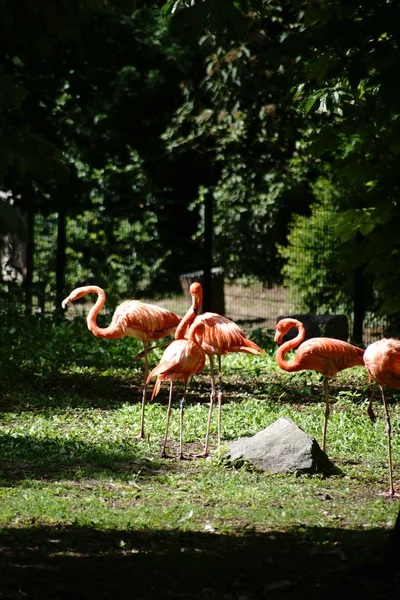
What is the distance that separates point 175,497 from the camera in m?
5.57

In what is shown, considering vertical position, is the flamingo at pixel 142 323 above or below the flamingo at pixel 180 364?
above

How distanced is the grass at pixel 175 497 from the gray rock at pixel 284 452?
79 millimetres

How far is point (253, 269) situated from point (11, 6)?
494 inches

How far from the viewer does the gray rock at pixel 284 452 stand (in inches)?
242

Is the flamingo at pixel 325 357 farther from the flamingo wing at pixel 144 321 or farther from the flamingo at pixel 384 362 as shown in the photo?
the flamingo wing at pixel 144 321

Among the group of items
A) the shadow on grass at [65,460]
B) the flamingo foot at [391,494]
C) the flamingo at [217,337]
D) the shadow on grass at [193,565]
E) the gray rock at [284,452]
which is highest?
the flamingo at [217,337]

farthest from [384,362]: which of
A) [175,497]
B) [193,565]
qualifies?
[193,565]

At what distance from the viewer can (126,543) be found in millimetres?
4570

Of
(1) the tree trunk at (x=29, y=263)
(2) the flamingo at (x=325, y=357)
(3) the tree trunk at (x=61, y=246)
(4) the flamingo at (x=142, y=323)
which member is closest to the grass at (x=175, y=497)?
(2) the flamingo at (x=325, y=357)

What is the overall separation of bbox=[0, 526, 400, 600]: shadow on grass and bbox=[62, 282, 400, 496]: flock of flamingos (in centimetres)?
147

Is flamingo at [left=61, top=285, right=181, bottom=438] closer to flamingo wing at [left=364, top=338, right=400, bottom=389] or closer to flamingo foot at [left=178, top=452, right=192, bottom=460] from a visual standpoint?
flamingo foot at [left=178, top=452, right=192, bottom=460]

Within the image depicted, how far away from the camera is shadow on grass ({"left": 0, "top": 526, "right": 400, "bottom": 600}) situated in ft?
12.7

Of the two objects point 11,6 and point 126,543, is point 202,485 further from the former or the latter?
point 11,6

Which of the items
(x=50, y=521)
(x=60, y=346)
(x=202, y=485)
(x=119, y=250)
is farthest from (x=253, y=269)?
(x=50, y=521)
